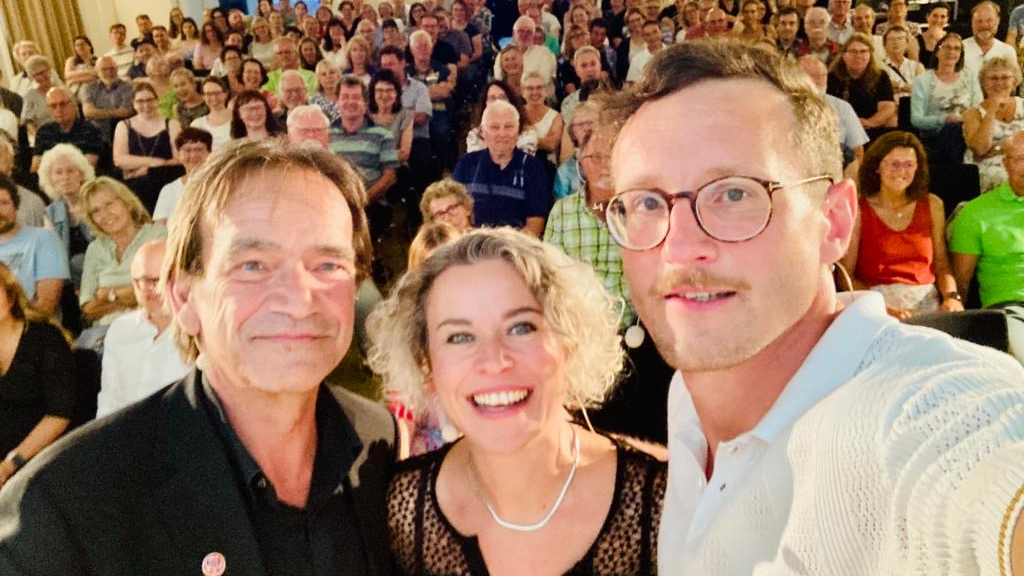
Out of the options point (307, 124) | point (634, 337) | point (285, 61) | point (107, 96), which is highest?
point (285, 61)

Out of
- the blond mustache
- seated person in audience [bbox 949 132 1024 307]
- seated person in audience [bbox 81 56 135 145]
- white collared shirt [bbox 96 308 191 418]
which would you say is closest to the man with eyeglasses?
the blond mustache

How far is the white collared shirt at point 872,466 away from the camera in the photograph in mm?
696

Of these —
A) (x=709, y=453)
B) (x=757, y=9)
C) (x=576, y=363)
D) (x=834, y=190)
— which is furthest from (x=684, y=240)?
(x=757, y=9)

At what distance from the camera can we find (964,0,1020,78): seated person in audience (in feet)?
19.7

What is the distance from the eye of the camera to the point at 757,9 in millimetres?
6668

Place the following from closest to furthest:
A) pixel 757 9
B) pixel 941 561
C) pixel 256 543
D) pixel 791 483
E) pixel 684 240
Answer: pixel 941 561
pixel 791 483
pixel 684 240
pixel 256 543
pixel 757 9

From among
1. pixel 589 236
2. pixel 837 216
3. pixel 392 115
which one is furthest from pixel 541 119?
pixel 837 216

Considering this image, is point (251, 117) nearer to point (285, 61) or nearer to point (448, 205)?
point (285, 61)

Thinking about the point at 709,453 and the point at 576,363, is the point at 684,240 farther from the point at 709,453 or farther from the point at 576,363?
the point at 576,363

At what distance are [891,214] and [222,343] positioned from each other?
3453 millimetres

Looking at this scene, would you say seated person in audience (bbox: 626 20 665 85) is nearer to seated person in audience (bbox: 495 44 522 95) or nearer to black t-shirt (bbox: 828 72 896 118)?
seated person in audience (bbox: 495 44 522 95)

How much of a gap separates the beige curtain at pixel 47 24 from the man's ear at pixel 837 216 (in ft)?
39.6

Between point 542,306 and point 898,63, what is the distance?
6055mm

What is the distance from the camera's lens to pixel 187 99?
6734 mm
